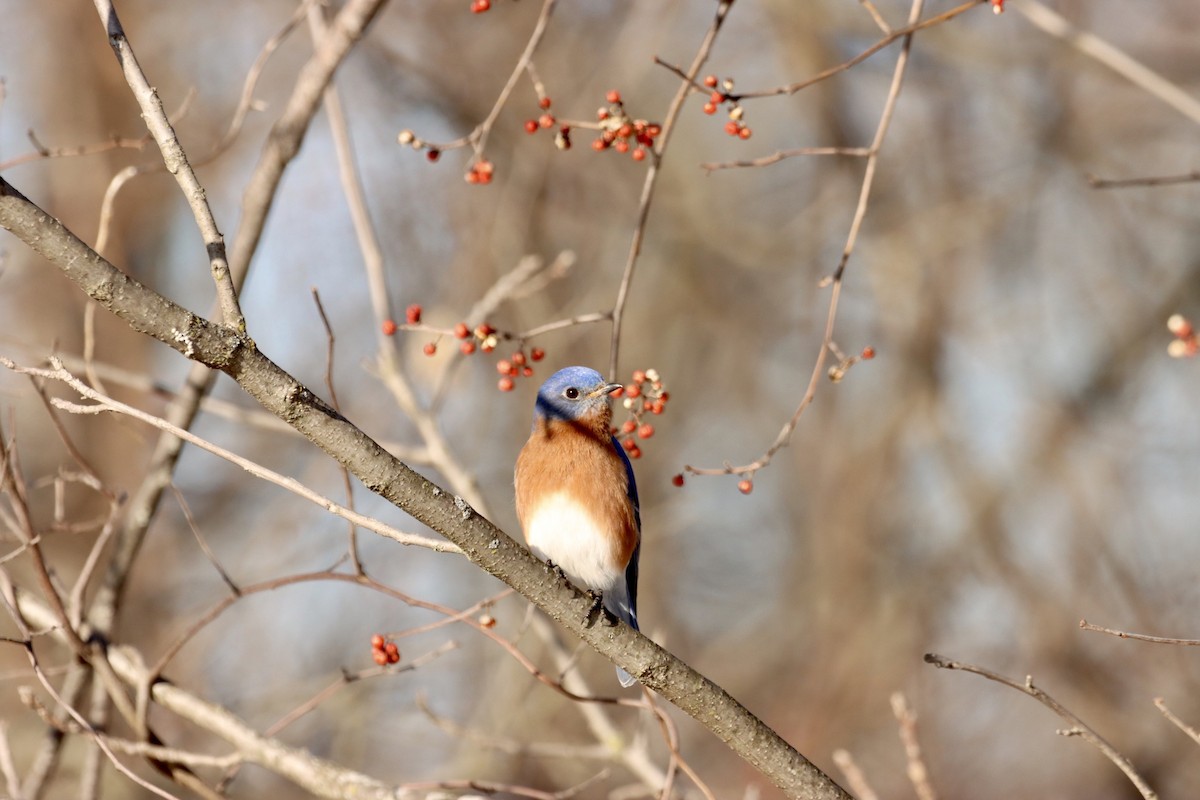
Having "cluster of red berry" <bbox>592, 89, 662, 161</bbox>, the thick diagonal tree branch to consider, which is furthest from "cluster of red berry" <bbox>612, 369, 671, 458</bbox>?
the thick diagonal tree branch

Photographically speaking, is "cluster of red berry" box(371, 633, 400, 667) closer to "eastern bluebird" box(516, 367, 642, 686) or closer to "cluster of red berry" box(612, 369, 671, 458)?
"eastern bluebird" box(516, 367, 642, 686)

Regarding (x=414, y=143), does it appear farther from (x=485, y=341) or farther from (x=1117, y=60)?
(x=1117, y=60)

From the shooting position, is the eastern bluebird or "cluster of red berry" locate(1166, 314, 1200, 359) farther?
the eastern bluebird

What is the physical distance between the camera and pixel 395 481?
8.30 feet

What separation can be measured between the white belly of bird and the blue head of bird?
0.39m

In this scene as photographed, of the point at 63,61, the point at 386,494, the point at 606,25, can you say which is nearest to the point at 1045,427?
the point at 606,25

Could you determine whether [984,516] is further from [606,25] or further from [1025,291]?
[606,25]

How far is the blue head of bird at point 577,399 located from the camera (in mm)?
4566

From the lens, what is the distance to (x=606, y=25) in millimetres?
9930

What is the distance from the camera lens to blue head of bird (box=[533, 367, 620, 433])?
4566 mm

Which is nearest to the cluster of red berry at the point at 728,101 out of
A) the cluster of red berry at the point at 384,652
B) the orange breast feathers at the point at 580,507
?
the orange breast feathers at the point at 580,507

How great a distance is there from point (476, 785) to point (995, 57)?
757 cm

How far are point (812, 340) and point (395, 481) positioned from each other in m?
8.58

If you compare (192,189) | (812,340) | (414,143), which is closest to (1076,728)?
(192,189)
